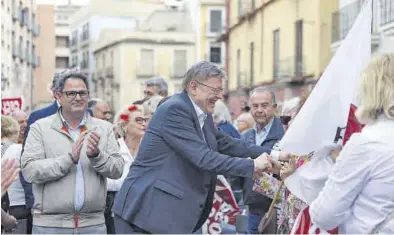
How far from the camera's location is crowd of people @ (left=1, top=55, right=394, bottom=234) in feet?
12.1

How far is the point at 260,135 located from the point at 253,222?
2.42 feet

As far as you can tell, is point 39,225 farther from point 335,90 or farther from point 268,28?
point 268,28

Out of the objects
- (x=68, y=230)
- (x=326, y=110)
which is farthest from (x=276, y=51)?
(x=326, y=110)

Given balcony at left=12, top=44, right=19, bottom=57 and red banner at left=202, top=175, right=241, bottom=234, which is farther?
balcony at left=12, top=44, right=19, bottom=57

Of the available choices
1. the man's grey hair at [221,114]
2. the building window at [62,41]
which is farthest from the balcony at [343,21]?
the building window at [62,41]

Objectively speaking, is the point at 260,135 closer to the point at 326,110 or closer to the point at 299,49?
the point at 326,110

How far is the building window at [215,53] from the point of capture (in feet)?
181

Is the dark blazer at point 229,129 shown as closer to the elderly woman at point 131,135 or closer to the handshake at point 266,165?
the elderly woman at point 131,135

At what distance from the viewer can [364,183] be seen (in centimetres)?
367

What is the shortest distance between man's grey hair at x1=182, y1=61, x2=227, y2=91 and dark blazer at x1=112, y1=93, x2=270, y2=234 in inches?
5.6

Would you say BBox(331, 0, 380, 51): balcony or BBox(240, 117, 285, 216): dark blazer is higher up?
BBox(331, 0, 380, 51): balcony

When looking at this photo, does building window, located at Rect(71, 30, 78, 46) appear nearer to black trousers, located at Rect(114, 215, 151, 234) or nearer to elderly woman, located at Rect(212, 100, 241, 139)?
elderly woman, located at Rect(212, 100, 241, 139)

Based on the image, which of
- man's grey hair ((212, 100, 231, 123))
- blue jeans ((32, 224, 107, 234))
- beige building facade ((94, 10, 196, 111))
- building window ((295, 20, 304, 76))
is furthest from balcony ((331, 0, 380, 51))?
beige building facade ((94, 10, 196, 111))

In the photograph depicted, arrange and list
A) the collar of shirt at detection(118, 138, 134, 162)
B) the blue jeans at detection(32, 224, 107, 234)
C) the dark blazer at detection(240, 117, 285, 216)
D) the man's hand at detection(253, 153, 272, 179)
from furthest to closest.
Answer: the collar of shirt at detection(118, 138, 134, 162) → the dark blazer at detection(240, 117, 285, 216) → the blue jeans at detection(32, 224, 107, 234) → the man's hand at detection(253, 153, 272, 179)
